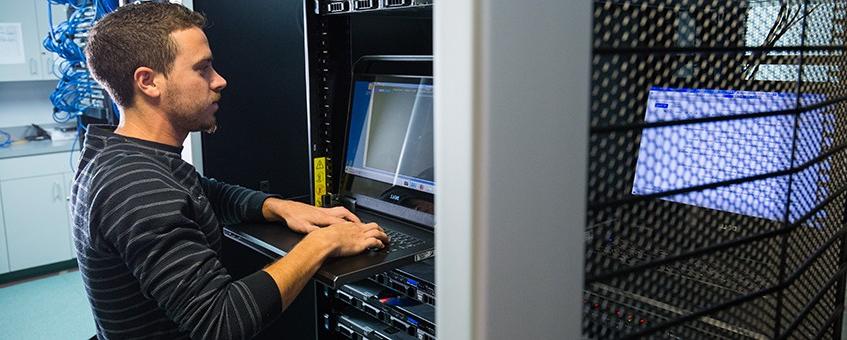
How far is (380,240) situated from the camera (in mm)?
1289

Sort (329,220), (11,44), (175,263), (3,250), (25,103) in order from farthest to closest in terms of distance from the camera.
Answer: (25,103)
(11,44)
(3,250)
(329,220)
(175,263)

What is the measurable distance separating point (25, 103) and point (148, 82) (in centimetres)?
385

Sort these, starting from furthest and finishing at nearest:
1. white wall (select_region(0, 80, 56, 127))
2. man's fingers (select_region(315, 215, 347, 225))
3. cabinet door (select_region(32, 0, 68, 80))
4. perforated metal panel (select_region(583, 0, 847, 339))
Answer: white wall (select_region(0, 80, 56, 127))
cabinet door (select_region(32, 0, 68, 80))
man's fingers (select_region(315, 215, 347, 225))
perforated metal panel (select_region(583, 0, 847, 339))

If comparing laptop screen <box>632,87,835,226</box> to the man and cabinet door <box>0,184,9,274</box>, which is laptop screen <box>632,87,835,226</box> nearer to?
the man

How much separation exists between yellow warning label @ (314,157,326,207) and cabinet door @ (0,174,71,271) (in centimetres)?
322

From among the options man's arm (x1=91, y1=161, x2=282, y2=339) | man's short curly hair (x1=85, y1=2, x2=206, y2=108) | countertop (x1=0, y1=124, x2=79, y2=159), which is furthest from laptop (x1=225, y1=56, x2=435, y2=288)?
countertop (x1=0, y1=124, x2=79, y2=159)

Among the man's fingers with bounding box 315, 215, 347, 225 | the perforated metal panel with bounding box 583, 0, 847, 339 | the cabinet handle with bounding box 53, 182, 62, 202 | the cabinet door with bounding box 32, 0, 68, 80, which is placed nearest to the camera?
the perforated metal panel with bounding box 583, 0, 847, 339

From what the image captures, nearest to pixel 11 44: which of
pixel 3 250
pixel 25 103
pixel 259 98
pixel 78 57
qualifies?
pixel 25 103

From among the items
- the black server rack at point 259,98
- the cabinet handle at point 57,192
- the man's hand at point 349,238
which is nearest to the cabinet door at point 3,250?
the cabinet handle at point 57,192

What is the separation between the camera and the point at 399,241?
133 cm

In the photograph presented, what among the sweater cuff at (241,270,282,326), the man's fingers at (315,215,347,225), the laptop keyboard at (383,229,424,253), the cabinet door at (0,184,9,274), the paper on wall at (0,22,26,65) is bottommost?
the cabinet door at (0,184,9,274)

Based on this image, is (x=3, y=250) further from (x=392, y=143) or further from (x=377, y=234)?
(x=377, y=234)

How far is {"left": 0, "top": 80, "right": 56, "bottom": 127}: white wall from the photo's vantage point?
4.50 metres

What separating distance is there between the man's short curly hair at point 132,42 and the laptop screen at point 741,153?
111cm
